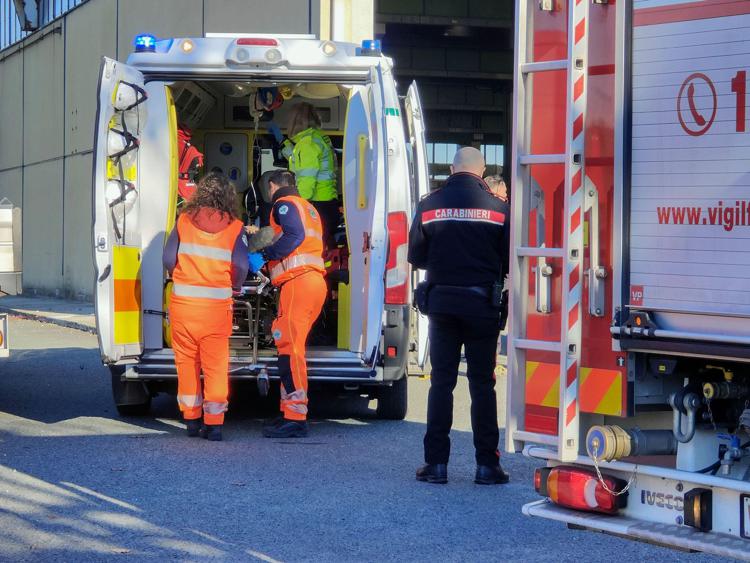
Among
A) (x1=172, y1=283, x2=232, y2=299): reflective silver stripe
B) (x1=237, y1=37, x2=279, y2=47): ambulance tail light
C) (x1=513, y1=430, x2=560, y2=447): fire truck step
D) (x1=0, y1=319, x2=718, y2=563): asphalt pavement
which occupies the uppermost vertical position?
(x1=237, y1=37, x2=279, y2=47): ambulance tail light

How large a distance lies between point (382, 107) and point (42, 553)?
13.7 feet

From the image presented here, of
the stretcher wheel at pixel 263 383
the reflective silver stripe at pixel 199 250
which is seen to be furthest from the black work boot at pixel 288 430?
the reflective silver stripe at pixel 199 250

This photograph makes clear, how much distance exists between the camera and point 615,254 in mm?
4438

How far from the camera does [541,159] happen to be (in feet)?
15.3

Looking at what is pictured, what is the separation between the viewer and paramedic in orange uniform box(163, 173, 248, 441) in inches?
339

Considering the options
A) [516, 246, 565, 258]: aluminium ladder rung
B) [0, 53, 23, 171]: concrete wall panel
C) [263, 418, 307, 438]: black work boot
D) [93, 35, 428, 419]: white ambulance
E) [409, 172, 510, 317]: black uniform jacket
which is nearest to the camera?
[516, 246, 565, 258]: aluminium ladder rung

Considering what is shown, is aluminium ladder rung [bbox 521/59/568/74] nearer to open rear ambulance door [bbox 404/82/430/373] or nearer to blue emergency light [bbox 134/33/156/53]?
blue emergency light [bbox 134/33/156/53]

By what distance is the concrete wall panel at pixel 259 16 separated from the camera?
755 inches

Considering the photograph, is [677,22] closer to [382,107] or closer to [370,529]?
[370,529]

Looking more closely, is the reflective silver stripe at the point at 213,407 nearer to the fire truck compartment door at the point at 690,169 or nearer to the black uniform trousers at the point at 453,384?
the black uniform trousers at the point at 453,384

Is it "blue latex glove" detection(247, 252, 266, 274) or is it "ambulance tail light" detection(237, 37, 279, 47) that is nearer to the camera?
"ambulance tail light" detection(237, 37, 279, 47)

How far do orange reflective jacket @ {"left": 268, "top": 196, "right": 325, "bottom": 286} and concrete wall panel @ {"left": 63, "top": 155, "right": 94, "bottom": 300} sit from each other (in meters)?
16.3

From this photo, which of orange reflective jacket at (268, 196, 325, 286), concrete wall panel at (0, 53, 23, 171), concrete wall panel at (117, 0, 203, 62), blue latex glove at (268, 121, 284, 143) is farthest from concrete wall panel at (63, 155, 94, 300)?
orange reflective jacket at (268, 196, 325, 286)

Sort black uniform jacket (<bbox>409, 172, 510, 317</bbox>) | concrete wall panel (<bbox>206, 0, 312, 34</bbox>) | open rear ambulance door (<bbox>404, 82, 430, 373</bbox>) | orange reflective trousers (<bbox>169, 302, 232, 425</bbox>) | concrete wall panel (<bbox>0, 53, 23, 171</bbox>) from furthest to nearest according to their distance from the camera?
1. concrete wall panel (<bbox>0, 53, 23, 171</bbox>)
2. concrete wall panel (<bbox>206, 0, 312, 34</bbox>)
3. open rear ambulance door (<bbox>404, 82, 430, 373</bbox>)
4. orange reflective trousers (<bbox>169, 302, 232, 425</bbox>)
5. black uniform jacket (<bbox>409, 172, 510, 317</bbox>)
